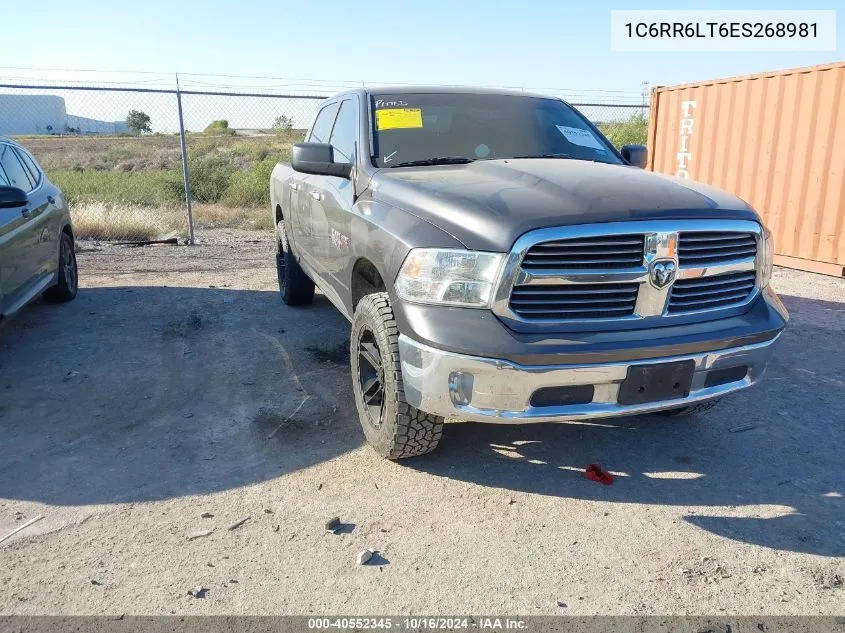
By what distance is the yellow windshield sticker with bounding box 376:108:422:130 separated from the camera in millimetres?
→ 3939

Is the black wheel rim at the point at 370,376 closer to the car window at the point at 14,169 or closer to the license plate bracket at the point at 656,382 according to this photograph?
the license plate bracket at the point at 656,382

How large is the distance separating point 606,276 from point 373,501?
1418 mm

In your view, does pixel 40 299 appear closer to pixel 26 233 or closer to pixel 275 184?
pixel 26 233

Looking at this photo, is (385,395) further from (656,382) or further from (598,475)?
(656,382)

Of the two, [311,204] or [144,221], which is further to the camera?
[144,221]

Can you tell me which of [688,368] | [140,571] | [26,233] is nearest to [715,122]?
[688,368]

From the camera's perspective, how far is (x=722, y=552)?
103 inches

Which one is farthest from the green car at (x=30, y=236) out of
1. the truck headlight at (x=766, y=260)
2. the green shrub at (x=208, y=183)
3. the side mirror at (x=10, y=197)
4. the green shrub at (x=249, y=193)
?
the green shrub at (x=208, y=183)

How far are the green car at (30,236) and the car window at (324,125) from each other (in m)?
2.12

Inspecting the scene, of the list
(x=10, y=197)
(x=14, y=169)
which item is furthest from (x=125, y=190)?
(x=10, y=197)

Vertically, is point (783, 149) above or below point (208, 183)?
above

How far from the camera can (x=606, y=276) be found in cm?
267

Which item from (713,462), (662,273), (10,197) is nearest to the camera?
(662,273)

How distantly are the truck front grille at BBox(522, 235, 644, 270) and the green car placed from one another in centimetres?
376
